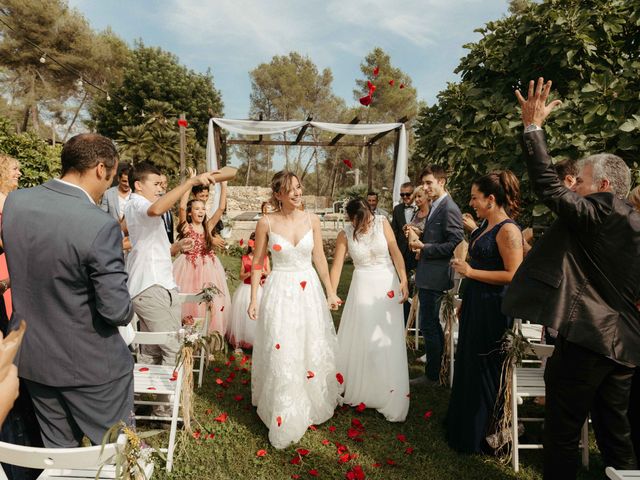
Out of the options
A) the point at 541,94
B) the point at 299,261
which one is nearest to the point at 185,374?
the point at 299,261

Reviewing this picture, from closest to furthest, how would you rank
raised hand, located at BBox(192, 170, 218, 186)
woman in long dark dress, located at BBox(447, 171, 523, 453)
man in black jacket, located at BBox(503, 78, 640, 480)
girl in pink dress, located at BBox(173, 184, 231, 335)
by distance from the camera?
man in black jacket, located at BBox(503, 78, 640, 480) < raised hand, located at BBox(192, 170, 218, 186) < woman in long dark dress, located at BBox(447, 171, 523, 453) < girl in pink dress, located at BBox(173, 184, 231, 335)

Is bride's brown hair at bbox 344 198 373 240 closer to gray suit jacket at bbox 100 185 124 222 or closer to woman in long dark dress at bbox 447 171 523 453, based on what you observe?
woman in long dark dress at bbox 447 171 523 453

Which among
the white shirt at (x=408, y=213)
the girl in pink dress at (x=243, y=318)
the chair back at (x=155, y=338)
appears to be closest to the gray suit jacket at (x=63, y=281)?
the chair back at (x=155, y=338)

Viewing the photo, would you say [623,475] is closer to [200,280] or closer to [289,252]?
[289,252]

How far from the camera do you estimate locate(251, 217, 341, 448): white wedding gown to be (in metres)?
3.71

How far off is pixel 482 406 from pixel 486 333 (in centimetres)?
56

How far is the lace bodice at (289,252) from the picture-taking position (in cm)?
397

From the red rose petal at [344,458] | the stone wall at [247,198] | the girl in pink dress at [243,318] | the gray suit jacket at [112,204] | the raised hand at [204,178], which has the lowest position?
the red rose petal at [344,458]

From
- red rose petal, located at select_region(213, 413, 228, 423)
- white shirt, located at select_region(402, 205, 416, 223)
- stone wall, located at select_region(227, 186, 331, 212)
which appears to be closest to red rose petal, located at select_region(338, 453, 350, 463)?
red rose petal, located at select_region(213, 413, 228, 423)

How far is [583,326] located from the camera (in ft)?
7.86

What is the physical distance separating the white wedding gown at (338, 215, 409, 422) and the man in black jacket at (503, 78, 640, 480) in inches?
68.0

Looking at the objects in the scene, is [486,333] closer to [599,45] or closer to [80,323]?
[80,323]

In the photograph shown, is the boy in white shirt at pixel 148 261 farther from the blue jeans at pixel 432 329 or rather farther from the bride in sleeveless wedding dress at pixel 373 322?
the blue jeans at pixel 432 329

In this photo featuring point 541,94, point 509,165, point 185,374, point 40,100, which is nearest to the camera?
point 541,94
